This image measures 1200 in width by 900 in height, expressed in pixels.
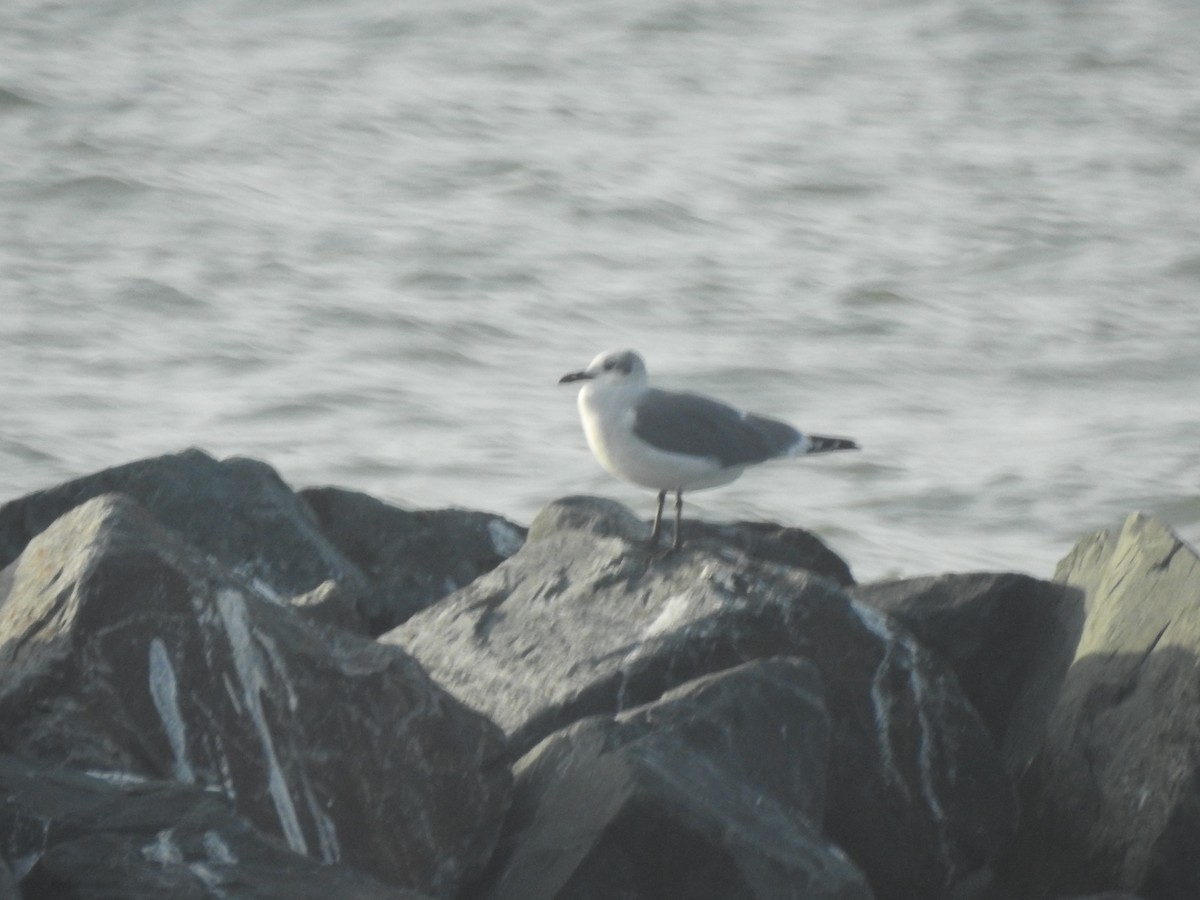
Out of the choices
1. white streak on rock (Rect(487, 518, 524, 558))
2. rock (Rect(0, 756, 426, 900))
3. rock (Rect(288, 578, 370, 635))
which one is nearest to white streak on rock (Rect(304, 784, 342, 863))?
rock (Rect(0, 756, 426, 900))

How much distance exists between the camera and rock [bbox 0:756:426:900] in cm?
364

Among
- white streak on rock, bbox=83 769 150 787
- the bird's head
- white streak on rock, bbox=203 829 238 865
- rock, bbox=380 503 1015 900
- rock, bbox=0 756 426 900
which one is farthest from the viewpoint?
the bird's head

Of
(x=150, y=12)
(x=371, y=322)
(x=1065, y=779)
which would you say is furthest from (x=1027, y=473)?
(x=150, y=12)

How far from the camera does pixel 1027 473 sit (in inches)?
424

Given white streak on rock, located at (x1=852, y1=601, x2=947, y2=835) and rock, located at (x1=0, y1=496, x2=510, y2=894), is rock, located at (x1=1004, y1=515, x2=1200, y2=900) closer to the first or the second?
white streak on rock, located at (x1=852, y1=601, x2=947, y2=835)

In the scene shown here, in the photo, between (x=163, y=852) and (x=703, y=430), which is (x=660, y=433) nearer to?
(x=703, y=430)

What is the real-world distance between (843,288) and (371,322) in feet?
11.4

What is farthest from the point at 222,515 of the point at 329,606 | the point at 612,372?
the point at 612,372

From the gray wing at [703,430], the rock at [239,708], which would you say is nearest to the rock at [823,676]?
the gray wing at [703,430]

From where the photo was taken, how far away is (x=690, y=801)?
422cm

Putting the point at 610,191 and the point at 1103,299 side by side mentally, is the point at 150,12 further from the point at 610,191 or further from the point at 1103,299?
the point at 1103,299

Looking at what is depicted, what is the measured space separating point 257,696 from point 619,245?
10.9 metres

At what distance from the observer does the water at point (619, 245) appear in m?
10.9

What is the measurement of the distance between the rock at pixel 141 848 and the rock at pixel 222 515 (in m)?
2.23
